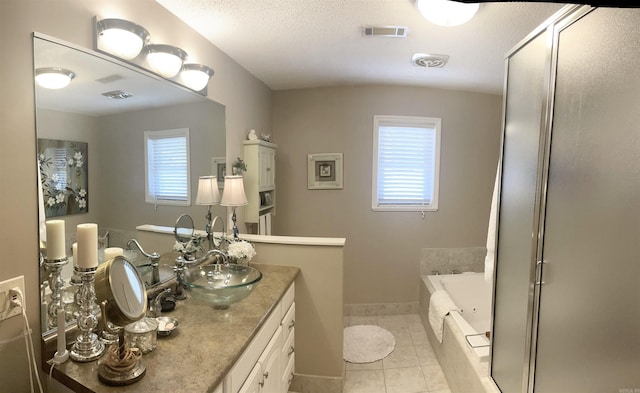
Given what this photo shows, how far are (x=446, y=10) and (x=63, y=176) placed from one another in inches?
76.7

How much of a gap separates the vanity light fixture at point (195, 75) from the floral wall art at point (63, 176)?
2.70ft

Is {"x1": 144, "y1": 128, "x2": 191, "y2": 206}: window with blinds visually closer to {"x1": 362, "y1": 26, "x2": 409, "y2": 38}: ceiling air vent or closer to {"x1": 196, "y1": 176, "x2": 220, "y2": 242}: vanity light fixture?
{"x1": 196, "y1": 176, "x2": 220, "y2": 242}: vanity light fixture

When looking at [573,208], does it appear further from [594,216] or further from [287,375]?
[287,375]

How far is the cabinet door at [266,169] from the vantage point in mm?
2875

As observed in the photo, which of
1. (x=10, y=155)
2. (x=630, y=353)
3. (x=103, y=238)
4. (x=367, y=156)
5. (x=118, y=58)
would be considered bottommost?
(x=630, y=353)

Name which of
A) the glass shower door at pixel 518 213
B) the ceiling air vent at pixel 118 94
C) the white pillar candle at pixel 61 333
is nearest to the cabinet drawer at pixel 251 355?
the white pillar candle at pixel 61 333

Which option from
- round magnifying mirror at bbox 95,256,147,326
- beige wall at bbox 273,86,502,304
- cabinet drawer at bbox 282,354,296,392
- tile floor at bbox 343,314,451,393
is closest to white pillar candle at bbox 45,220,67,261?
round magnifying mirror at bbox 95,256,147,326

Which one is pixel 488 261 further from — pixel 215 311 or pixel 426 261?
pixel 426 261

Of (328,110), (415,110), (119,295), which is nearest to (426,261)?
(415,110)

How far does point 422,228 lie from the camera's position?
3496 millimetres

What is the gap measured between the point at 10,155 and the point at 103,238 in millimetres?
502

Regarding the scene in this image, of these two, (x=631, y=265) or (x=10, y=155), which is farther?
(x=10, y=155)

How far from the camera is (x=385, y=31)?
204 cm

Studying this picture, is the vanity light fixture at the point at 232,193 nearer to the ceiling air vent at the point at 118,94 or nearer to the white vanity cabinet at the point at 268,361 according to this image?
the white vanity cabinet at the point at 268,361
